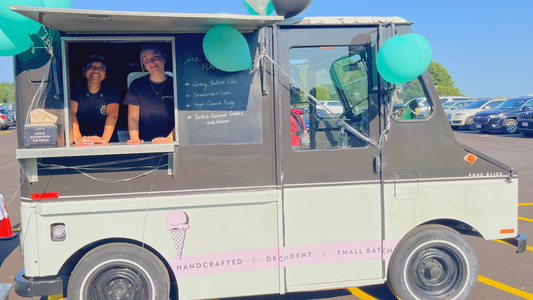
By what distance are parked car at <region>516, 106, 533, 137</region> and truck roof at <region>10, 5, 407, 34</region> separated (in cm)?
1704

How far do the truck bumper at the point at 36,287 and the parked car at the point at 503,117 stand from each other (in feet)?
67.3

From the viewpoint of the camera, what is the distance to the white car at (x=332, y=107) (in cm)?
386

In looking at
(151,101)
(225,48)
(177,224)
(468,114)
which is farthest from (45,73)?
(468,114)

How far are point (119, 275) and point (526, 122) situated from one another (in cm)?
1877

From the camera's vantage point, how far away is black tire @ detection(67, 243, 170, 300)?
11.2 feet

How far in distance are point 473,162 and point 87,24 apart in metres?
3.60

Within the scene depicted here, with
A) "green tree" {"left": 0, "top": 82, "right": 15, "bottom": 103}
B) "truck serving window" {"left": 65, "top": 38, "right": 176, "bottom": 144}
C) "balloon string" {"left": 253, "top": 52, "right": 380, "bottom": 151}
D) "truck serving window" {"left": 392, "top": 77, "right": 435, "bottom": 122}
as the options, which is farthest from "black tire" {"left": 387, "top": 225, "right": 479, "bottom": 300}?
"green tree" {"left": 0, "top": 82, "right": 15, "bottom": 103}

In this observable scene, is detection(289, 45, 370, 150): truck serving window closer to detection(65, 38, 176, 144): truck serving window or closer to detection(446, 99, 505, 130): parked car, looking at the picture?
detection(65, 38, 176, 144): truck serving window

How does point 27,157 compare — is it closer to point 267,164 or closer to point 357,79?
point 267,164

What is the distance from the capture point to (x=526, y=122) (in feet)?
57.1

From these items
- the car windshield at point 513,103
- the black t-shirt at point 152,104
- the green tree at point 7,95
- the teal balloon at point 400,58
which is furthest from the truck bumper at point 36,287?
the green tree at point 7,95

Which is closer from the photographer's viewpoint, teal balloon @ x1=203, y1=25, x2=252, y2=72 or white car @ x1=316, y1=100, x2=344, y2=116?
teal balloon @ x1=203, y1=25, x2=252, y2=72

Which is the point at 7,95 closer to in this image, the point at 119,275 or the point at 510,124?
the point at 510,124

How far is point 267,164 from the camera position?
3.60 meters
